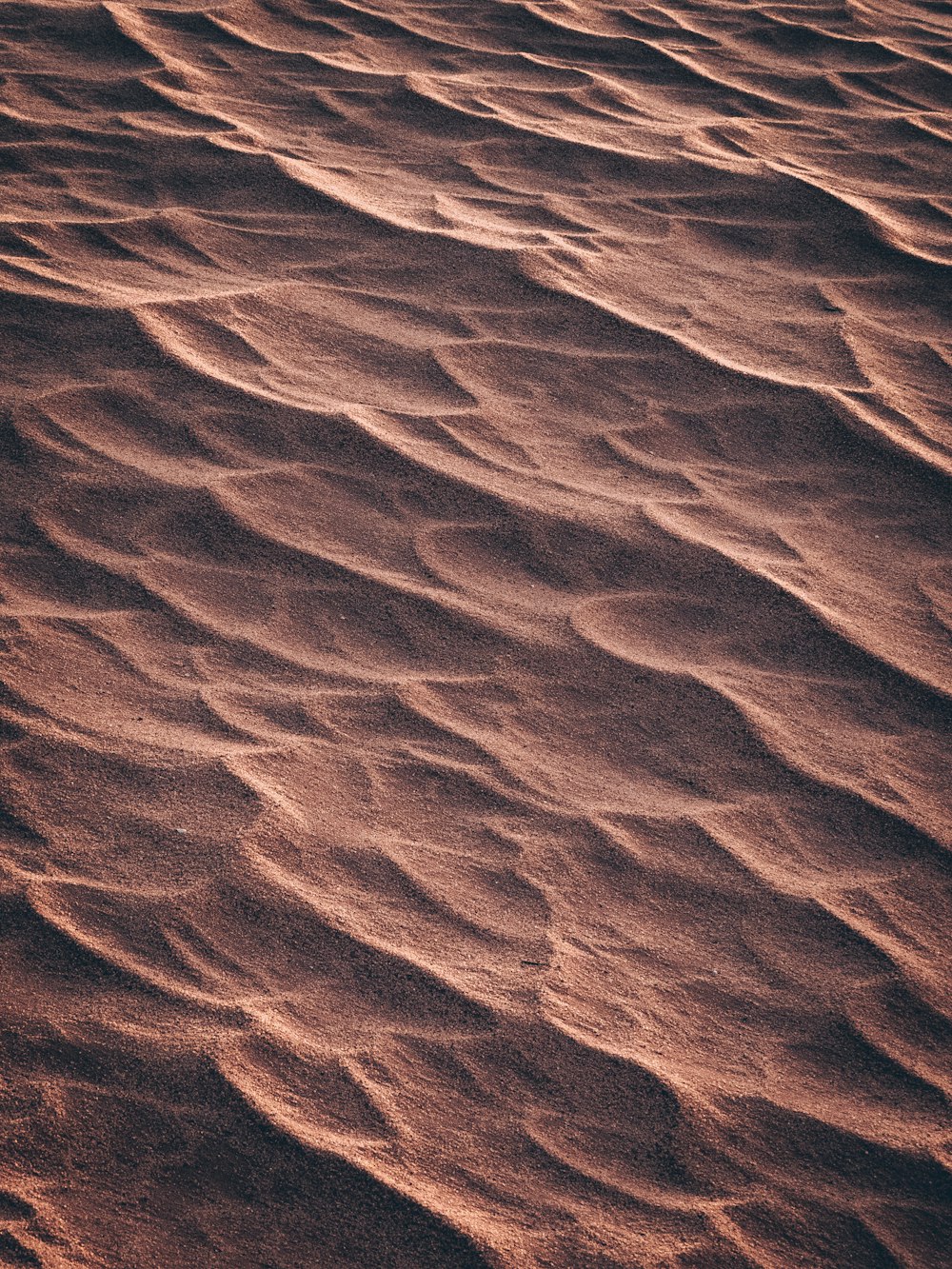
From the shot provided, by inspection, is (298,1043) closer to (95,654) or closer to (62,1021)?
(62,1021)

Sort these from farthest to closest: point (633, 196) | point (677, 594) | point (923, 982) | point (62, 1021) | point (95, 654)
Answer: point (633, 196)
point (677, 594)
point (95, 654)
point (923, 982)
point (62, 1021)

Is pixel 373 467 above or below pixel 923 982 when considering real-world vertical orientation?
above

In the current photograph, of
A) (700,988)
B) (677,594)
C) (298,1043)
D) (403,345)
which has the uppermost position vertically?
(403,345)

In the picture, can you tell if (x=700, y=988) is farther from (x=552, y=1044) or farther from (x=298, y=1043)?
(x=298, y=1043)

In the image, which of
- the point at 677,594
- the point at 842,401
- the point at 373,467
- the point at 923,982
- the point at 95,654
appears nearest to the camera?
the point at 923,982

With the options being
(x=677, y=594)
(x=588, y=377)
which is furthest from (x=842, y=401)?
(x=677, y=594)

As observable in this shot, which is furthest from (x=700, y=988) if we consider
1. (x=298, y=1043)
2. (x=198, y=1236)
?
(x=198, y=1236)

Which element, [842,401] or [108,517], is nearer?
[108,517]
